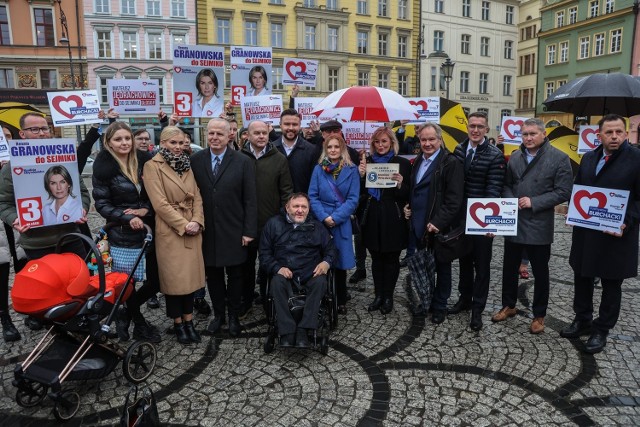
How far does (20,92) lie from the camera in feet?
114

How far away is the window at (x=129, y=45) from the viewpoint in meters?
36.2

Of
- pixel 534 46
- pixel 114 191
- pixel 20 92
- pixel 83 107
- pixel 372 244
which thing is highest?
pixel 534 46

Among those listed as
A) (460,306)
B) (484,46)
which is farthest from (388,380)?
(484,46)

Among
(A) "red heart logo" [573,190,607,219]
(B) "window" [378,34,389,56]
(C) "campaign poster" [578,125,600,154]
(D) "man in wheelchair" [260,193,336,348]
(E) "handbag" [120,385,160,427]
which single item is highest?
(B) "window" [378,34,389,56]

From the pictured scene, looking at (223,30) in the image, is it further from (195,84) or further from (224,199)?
(224,199)

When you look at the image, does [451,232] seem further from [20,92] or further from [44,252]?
[20,92]

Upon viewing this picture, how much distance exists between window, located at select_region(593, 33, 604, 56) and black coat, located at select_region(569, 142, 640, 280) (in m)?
41.8

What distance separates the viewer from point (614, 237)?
176 inches

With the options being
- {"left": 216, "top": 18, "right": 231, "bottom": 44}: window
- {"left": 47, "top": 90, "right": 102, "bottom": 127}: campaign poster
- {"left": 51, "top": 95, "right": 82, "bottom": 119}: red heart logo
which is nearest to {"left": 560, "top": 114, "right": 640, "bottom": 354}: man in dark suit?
{"left": 47, "top": 90, "right": 102, "bottom": 127}: campaign poster

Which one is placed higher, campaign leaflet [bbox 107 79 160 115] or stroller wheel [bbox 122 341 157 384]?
campaign leaflet [bbox 107 79 160 115]

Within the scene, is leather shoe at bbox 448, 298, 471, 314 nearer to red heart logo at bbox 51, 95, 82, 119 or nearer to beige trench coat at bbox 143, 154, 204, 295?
beige trench coat at bbox 143, 154, 204, 295

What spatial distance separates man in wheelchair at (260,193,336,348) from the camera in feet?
14.8

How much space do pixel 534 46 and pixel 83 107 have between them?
170ft

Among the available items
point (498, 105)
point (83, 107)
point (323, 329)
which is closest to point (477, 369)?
point (323, 329)
